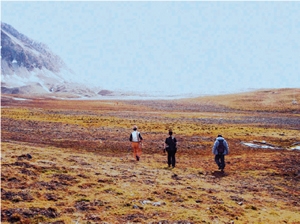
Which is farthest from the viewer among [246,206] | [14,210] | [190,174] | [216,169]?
[216,169]

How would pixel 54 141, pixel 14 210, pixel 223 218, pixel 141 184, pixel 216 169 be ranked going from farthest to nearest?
1. pixel 54 141
2. pixel 216 169
3. pixel 141 184
4. pixel 223 218
5. pixel 14 210

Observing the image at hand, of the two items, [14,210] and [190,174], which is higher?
[14,210]

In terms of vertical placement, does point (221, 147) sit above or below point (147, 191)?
above

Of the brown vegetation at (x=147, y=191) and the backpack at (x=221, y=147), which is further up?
the backpack at (x=221, y=147)

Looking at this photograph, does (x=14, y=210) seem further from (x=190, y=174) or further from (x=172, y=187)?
(x=190, y=174)

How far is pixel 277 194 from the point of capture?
612 inches

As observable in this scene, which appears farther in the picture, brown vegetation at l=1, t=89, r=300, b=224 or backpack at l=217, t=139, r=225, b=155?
backpack at l=217, t=139, r=225, b=155

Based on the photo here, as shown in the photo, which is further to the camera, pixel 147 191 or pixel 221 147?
pixel 221 147

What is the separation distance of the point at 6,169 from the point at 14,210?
4.02 m

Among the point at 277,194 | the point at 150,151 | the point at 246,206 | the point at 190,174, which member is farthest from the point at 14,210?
the point at 150,151

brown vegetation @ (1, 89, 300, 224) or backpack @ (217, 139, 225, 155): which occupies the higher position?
backpack @ (217, 139, 225, 155)

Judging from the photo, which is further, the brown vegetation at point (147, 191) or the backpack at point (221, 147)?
the backpack at point (221, 147)

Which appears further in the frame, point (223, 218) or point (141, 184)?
point (141, 184)

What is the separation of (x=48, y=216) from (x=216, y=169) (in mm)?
13127
